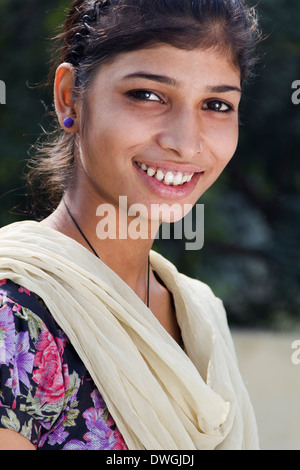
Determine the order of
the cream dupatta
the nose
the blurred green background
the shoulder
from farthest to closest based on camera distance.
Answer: the blurred green background, the nose, the cream dupatta, the shoulder

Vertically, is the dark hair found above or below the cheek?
above

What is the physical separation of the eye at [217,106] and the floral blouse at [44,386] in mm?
514

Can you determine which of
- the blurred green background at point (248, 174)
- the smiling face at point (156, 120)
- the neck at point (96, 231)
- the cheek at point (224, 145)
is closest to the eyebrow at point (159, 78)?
the smiling face at point (156, 120)

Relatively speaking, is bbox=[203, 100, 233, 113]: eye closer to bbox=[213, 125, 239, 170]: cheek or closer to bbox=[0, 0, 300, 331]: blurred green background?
bbox=[213, 125, 239, 170]: cheek

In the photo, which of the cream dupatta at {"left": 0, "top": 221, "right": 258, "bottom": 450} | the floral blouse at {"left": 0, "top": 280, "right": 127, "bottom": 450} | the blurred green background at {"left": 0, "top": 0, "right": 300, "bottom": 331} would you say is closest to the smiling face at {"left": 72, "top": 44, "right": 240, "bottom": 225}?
the cream dupatta at {"left": 0, "top": 221, "right": 258, "bottom": 450}

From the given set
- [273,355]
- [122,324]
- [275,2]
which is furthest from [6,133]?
[122,324]

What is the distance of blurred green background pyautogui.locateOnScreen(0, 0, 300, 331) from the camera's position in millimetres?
5945

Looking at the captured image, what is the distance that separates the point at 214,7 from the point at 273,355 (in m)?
4.33

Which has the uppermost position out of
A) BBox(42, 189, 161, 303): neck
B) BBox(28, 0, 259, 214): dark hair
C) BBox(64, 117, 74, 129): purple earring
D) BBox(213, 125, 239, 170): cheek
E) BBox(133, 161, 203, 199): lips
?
BBox(28, 0, 259, 214): dark hair

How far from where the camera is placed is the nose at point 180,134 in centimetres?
143

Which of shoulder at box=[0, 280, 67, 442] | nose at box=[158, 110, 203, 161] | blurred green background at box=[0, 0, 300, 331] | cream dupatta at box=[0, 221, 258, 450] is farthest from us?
blurred green background at box=[0, 0, 300, 331]

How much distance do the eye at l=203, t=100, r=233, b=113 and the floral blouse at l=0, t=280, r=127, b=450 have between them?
0.51m

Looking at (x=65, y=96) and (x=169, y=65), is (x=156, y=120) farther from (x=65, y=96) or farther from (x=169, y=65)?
(x=65, y=96)

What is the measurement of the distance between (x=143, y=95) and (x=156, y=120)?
2.1 inches
